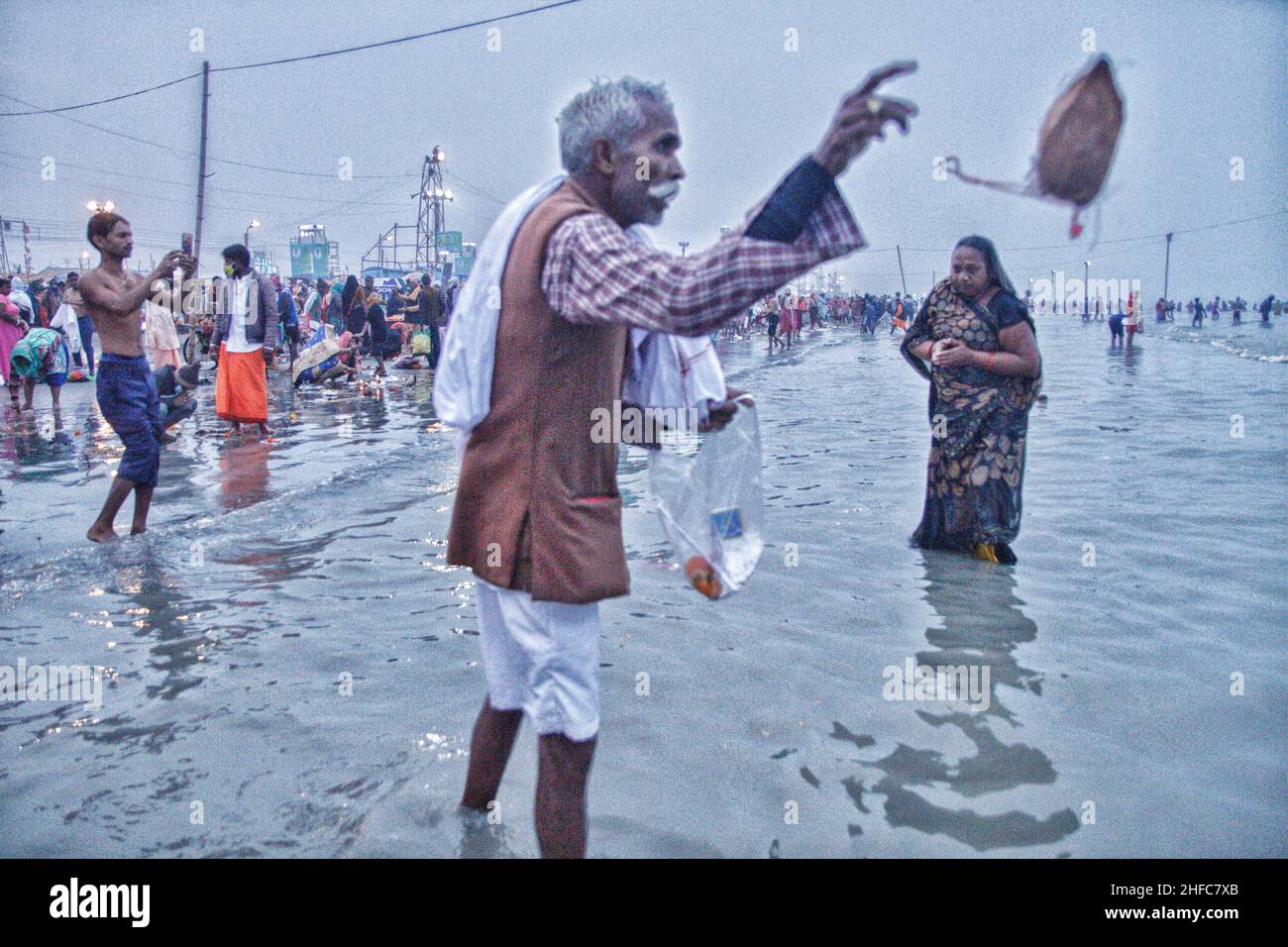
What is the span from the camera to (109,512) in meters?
6.01

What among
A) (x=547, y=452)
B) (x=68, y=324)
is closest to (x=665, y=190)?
(x=547, y=452)

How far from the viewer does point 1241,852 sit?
106 inches

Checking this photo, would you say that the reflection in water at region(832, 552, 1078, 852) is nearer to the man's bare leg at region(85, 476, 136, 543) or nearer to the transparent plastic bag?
the transparent plastic bag

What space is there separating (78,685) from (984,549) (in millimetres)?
4380

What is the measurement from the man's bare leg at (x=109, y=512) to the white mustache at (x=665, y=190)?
4990 millimetres

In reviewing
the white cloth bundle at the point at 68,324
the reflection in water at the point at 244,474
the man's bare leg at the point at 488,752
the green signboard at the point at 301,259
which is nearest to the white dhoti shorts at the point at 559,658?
the man's bare leg at the point at 488,752

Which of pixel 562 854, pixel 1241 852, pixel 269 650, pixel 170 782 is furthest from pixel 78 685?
pixel 1241 852

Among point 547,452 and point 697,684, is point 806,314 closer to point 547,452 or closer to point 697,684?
point 697,684

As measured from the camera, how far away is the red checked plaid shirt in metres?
1.69

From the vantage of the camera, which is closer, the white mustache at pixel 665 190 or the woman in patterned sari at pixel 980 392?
the white mustache at pixel 665 190

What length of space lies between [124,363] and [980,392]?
493cm

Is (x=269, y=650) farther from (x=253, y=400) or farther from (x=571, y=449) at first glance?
(x=253, y=400)

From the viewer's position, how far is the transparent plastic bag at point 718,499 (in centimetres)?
235

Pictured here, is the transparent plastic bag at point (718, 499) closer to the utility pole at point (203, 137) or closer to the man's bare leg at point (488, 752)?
the man's bare leg at point (488, 752)
